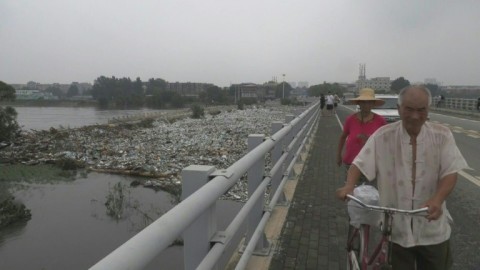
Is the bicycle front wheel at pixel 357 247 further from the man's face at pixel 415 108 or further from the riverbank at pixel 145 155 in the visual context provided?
the riverbank at pixel 145 155

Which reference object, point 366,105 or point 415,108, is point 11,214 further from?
point 415,108

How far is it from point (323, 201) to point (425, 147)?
403cm

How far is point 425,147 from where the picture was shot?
2.54 metres

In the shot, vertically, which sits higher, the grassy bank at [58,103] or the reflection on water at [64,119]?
the grassy bank at [58,103]

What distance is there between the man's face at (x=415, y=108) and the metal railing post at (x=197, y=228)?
1.28 metres

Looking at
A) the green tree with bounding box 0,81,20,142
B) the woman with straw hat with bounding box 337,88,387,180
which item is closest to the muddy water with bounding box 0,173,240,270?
the woman with straw hat with bounding box 337,88,387,180

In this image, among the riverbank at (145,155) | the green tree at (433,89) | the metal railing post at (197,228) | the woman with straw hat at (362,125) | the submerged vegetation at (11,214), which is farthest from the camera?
the riverbank at (145,155)

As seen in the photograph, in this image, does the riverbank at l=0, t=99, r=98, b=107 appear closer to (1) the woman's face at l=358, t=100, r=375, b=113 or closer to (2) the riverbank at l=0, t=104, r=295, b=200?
(2) the riverbank at l=0, t=104, r=295, b=200

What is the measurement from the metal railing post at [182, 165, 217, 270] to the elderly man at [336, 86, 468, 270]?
3.10ft

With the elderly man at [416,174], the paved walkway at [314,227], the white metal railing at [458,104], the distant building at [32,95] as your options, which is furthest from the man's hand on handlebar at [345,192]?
the distant building at [32,95]

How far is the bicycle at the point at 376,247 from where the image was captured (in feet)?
8.16

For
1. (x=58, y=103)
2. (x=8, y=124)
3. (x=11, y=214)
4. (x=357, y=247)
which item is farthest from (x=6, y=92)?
(x=58, y=103)

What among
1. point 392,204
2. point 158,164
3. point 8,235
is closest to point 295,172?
point 392,204

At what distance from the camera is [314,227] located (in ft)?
17.1
